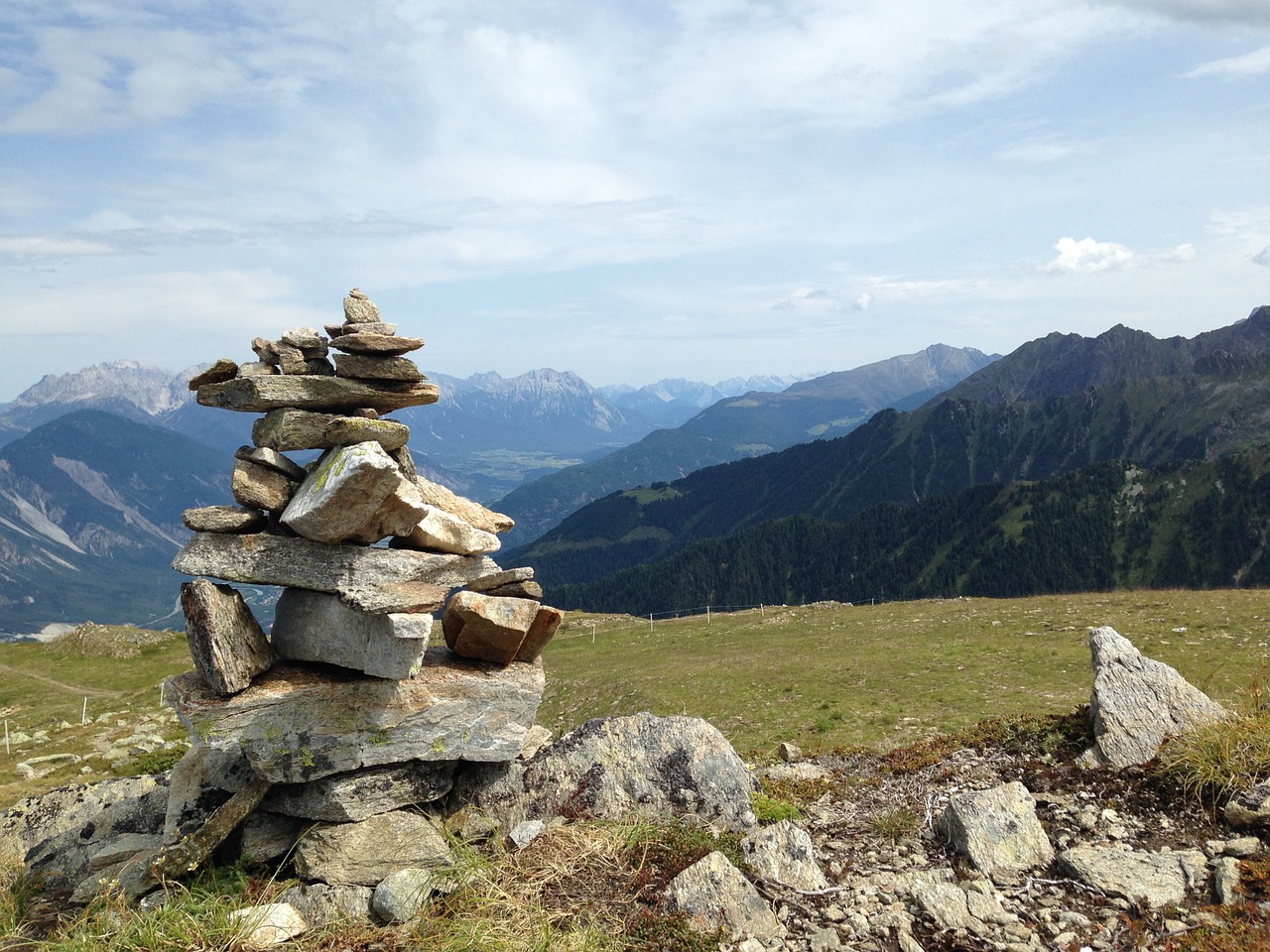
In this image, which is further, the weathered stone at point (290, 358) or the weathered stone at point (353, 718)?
the weathered stone at point (290, 358)

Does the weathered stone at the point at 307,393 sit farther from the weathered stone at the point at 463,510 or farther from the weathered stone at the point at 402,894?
the weathered stone at the point at 402,894

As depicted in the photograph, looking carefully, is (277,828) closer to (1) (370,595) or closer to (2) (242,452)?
(1) (370,595)

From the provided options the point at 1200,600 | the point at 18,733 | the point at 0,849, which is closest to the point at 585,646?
the point at 18,733

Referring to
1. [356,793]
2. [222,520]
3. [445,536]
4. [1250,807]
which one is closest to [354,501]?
[445,536]

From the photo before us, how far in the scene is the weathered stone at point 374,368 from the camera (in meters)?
13.0

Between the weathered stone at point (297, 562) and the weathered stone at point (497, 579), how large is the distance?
4.94ft

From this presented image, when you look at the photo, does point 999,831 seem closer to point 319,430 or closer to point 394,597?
point 394,597

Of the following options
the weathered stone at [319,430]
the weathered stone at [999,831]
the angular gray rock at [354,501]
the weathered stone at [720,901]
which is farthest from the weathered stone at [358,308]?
the weathered stone at [999,831]

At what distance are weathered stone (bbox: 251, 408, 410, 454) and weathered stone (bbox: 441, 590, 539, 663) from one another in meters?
3.10

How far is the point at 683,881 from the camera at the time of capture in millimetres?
9883

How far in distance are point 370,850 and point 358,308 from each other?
30.1ft

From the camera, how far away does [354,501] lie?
11.3m

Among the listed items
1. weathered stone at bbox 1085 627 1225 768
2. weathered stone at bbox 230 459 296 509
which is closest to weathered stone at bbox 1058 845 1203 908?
weathered stone at bbox 1085 627 1225 768

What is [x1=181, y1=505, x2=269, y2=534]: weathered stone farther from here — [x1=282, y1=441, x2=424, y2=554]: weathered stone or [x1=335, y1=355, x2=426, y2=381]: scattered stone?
[x1=335, y1=355, x2=426, y2=381]: scattered stone
